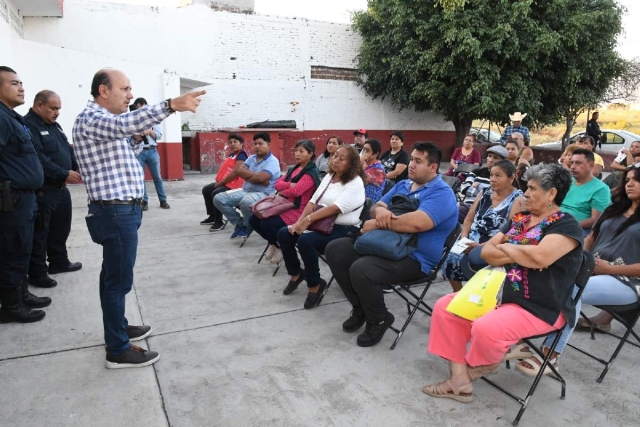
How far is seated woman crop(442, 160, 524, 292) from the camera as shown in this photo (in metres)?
3.67

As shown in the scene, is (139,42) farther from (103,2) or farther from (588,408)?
(588,408)

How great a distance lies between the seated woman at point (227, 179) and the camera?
6.34 m

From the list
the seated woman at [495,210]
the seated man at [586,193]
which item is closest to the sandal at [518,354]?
the seated woman at [495,210]

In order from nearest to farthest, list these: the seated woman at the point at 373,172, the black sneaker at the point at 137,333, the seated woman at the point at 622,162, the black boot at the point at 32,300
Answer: the black sneaker at the point at 137,333
the black boot at the point at 32,300
the seated woman at the point at 373,172
the seated woman at the point at 622,162

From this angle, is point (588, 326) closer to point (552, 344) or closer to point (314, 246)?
point (552, 344)

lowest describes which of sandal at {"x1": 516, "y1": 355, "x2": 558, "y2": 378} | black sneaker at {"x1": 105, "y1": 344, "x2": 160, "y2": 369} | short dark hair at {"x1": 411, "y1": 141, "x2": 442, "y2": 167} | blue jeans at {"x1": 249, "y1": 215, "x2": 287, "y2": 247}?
black sneaker at {"x1": 105, "y1": 344, "x2": 160, "y2": 369}

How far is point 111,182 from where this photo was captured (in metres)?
2.78

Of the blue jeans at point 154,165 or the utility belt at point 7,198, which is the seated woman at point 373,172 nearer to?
the utility belt at point 7,198

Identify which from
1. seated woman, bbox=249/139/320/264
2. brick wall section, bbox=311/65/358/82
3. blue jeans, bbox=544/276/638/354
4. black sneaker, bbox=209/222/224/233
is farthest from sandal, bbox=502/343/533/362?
brick wall section, bbox=311/65/358/82

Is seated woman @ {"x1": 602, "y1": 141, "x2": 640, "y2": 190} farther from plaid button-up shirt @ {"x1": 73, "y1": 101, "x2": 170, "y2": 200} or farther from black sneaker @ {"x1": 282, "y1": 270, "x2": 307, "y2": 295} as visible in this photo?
plaid button-up shirt @ {"x1": 73, "y1": 101, "x2": 170, "y2": 200}

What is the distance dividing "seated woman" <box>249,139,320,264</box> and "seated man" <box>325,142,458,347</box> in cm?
124

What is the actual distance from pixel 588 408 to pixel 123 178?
298cm

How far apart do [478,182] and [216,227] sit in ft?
11.7

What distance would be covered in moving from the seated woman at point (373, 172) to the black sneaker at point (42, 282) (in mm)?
3212
